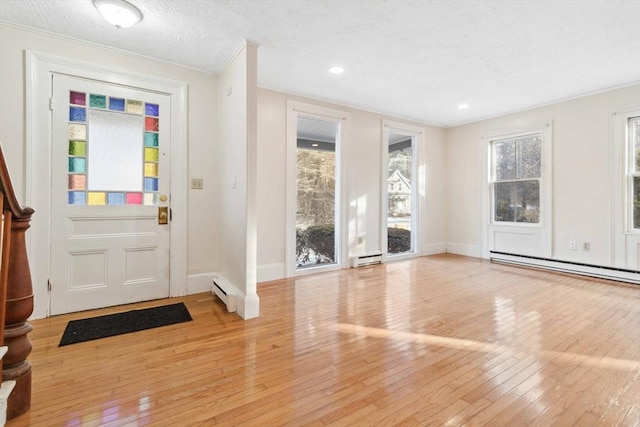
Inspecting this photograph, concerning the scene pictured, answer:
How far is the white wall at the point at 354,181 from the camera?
3912mm

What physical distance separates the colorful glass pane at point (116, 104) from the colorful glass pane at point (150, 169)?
1.88ft

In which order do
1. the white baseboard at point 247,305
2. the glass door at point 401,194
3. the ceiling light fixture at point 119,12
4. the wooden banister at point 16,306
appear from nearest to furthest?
the wooden banister at point 16,306
the ceiling light fixture at point 119,12
the white baseboard at point 247,305
the glass door at point 401,194

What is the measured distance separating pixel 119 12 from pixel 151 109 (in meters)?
1.01

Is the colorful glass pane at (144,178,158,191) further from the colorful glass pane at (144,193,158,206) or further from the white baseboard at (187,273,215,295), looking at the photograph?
the white baseboard at (187,273,215,295)

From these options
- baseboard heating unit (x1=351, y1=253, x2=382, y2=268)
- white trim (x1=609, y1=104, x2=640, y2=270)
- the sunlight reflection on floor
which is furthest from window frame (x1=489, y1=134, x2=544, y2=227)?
the sunlight reflection on floor

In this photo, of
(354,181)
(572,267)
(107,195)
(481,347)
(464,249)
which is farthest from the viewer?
(464,249)

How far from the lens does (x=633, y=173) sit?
3852 millimetres

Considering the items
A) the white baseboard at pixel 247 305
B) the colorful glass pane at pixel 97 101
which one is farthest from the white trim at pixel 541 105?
the colorful glass pane at pixel 97 101

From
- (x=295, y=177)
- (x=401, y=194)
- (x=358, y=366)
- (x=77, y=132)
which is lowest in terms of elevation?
(x=358, y=366)

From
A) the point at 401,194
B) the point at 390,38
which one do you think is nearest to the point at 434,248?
the point at 401,194

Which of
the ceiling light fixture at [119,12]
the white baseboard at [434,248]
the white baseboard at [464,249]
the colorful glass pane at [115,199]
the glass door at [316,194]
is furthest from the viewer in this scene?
the white baseboard at [434,248]

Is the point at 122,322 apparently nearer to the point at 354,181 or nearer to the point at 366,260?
the point at 366,260

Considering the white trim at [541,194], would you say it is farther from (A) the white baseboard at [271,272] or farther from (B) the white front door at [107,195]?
(B) the white front door at [107,195]

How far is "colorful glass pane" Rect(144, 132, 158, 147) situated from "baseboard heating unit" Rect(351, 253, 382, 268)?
122 inches
